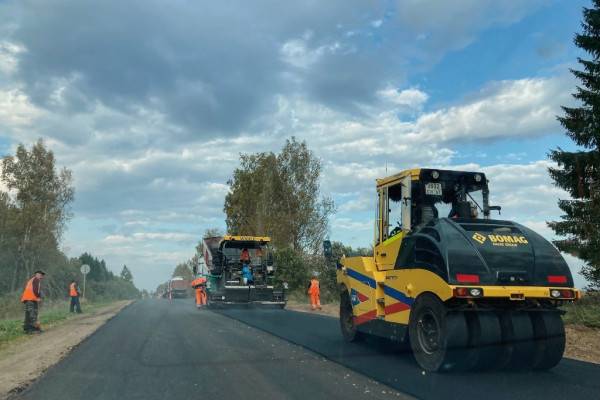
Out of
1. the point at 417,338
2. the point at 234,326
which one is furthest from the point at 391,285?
the point at 234,326

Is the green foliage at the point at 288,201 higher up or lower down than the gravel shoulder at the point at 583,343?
higher up

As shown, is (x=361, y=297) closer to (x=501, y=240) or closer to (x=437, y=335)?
(x=437, y=335)

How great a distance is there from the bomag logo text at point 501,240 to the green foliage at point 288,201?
23166mm

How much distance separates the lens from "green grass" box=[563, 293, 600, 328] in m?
11.0

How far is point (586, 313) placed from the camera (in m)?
11.4

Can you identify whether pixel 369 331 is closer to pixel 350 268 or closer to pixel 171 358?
pixel 350 268

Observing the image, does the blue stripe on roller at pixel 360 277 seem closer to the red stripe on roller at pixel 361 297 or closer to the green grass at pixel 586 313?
the red stripe on roller at pixel 361 297

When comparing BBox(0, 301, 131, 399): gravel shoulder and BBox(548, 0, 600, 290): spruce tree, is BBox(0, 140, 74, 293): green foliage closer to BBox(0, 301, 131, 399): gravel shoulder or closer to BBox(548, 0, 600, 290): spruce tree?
BBox(0, 301, 131, 399): gravel shoulder

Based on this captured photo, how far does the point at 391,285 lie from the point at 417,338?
3.83 feet

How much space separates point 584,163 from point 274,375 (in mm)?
11341

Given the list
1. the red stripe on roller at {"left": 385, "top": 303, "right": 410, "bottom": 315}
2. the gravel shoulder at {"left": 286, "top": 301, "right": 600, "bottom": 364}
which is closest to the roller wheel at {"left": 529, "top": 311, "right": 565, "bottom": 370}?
the gravel shoulder at {"left": 286, "top": 301, "right": 600, "bottom": 364}

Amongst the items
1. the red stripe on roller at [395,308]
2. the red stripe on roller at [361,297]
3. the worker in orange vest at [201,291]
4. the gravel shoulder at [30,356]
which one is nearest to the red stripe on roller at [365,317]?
the red stripe on roller at [361,297]

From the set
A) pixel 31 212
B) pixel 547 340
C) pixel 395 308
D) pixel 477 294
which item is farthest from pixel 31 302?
pixel 31 212

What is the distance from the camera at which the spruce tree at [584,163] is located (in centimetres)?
1438
